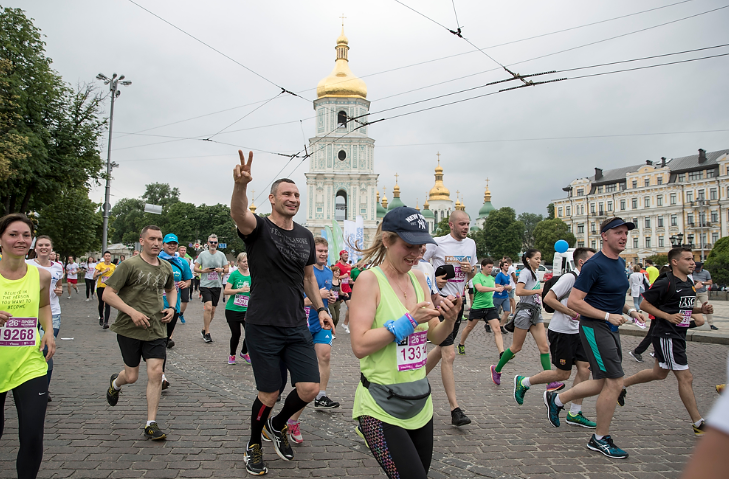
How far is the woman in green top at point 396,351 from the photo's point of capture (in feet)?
7.79

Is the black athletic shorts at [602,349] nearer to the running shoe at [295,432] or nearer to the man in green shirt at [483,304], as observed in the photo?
the running shoe at [295,432]

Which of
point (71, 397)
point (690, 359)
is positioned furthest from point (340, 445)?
point (690, 359)

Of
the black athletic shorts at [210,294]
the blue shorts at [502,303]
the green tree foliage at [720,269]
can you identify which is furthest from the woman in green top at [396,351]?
the green tree foliage at [720,269]

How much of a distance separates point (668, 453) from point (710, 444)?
4301mm

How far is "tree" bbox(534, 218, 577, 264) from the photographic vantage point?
70.2 m

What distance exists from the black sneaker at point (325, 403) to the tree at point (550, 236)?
223ft

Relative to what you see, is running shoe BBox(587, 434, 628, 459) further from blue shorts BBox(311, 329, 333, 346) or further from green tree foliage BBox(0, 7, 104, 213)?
green tree foliage BBox(0, 7, 104, 213)

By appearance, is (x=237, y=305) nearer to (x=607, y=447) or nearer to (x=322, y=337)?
(x=322, y=337)

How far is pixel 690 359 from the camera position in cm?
881

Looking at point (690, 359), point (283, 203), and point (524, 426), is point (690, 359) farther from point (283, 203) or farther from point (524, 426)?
point (283, 203)

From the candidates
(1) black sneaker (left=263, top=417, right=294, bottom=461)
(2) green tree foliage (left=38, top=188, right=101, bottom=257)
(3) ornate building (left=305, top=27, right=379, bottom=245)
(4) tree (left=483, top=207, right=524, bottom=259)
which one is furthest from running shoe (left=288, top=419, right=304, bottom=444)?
(4) tree (left=483, top=207, right=524, bottom=259)

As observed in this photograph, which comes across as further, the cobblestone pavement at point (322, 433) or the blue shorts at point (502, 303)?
the blue shorts at point (502, 303)

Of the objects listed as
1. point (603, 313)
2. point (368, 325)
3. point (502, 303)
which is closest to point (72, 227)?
point (502, 303)

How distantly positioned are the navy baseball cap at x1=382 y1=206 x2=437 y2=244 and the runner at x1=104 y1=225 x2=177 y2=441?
2927mm
